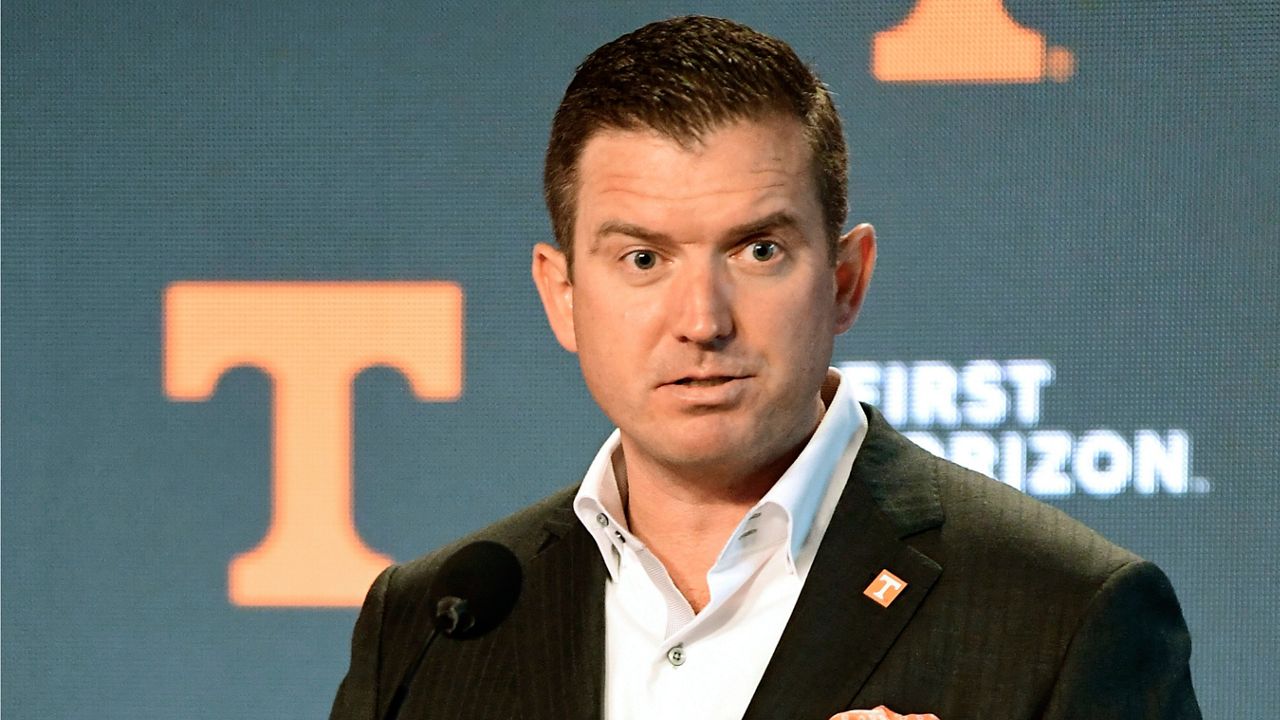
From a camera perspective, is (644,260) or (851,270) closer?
(644,260)

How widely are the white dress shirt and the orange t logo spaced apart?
72.0 inches

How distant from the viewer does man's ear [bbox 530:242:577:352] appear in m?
2.06

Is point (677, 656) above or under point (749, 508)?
under

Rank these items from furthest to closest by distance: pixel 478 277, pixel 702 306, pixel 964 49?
pixel 478 277
pixel 964 49
pixel 702 306

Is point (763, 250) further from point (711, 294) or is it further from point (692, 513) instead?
point (692, 513)

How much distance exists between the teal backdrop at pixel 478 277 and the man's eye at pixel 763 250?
6.03 ft

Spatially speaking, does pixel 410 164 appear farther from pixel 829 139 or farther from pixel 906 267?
pixel 829 139

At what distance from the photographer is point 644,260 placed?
1860 millimetres

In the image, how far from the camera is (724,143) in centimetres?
184

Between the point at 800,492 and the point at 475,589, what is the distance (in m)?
0.41

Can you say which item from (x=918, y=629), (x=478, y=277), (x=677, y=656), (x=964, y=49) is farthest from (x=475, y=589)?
(x=964, y=49)

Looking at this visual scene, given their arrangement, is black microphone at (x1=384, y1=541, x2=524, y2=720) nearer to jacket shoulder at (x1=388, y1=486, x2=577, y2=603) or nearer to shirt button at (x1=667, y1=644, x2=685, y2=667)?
jacket shoulder at (x1=388, y1=486, x2=577, y2=603)

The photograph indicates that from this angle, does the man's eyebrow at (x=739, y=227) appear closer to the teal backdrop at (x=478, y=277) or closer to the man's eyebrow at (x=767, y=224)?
the man's eyebrow at (x=767, y=224)

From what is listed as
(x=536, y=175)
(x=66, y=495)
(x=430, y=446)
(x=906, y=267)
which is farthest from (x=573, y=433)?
(x=66, y=495)
